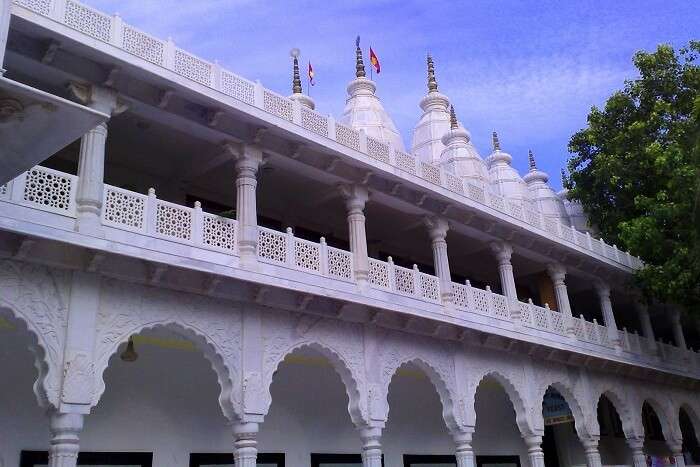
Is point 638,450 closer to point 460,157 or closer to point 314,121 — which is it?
point 460,157

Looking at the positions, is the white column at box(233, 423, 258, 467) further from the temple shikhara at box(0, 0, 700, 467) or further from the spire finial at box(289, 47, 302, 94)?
the spire finial at box(289, 47, 302, 94)

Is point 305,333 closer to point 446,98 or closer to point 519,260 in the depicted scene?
point 519,260

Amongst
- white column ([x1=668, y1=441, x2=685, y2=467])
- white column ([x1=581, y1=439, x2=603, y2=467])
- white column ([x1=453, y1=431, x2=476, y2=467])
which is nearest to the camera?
white column ([x1=453, y1=431, x2=476, y2=467])

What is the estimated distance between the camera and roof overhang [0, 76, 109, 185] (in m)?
4.70

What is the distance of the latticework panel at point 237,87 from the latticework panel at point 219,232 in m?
2.09

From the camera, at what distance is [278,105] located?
1212cm

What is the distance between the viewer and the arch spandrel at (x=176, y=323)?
938 centimetres

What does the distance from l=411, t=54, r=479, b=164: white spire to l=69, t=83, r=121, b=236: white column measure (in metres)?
18.5

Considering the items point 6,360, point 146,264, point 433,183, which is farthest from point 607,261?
point 6,360

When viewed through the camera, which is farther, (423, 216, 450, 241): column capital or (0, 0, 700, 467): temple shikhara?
(423, 216, 450, 241): column capital

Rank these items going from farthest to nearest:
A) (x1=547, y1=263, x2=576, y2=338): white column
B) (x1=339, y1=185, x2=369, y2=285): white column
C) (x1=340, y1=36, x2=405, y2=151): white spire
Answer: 1. (x1=340, y1=36, x2=405, y2=151): white spire
2. (x1=547, y1=263, x2=576, y2=338): white column
3. (x1=339, y1=185, x2=369, y2=285): white column

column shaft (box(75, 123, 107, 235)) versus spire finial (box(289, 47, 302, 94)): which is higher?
spire finial (box(289, 47, 302, 94))

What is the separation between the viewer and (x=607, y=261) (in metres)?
19.6

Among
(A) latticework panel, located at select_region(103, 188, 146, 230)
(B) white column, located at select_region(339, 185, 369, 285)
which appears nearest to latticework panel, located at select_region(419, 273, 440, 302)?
(B) white column, located at select_region(339, 185, 369, 285)
